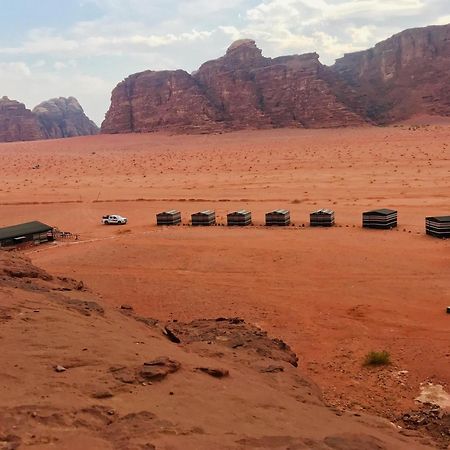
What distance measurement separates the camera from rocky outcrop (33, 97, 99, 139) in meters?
144

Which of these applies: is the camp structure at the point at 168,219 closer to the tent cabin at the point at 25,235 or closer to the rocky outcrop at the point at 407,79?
the tent cabin at the point at 25,235

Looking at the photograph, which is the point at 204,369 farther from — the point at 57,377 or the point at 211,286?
the point at 211,286

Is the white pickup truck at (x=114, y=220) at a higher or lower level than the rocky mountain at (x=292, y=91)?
lower

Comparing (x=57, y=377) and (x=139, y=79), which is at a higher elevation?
(x=139, y=79)

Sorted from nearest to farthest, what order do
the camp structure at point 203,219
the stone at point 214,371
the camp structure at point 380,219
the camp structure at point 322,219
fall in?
the stone at point 214,371 < the camp structure at point 380,219 < the camp structure at point 322,219 < the camp structure at point 203,219

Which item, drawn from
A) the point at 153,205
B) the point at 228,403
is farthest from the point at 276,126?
the point at 228,403

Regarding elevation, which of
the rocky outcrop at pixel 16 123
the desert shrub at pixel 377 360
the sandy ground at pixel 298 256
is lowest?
the desert shrub at pixel 377 360

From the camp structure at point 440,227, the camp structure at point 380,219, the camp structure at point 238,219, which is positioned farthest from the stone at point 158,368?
the camp structure at point 238,219

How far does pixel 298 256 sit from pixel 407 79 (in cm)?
8694

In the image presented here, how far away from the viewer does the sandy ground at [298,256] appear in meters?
12.9

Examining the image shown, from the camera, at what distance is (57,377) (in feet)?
21.8

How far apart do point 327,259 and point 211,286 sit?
16.9ft

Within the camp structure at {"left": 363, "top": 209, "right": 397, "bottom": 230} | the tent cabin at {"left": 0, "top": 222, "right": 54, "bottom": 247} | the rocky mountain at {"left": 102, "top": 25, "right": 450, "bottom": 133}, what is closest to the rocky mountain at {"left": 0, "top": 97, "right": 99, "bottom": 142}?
the rocky mountain at {"left": 102, "top": 25, "right": 450, "bottom": 133}

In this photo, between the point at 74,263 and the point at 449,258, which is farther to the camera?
the point at 74,263
